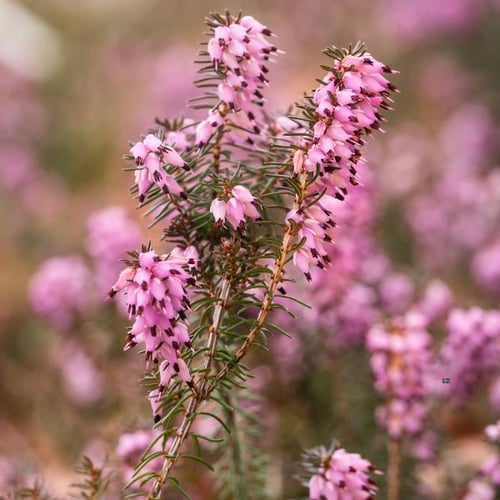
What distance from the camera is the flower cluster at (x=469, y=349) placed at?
81.2 inches

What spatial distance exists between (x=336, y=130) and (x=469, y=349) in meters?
0.99

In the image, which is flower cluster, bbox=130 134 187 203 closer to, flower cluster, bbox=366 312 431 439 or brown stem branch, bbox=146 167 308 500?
brown stem branch, bbox=146 167 308 500

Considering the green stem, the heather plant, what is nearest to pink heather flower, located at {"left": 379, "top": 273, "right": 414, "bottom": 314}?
the green stem

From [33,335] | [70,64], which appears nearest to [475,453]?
[33,335]

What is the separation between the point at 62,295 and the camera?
2973mm

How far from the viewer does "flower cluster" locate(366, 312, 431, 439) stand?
76.4 inches

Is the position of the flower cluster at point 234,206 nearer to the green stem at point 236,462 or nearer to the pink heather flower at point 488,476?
the green stem at point 236,462

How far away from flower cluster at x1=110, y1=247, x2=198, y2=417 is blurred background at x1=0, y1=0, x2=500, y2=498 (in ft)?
2.42

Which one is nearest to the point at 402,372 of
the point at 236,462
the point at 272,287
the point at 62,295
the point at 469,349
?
the point at 469,349

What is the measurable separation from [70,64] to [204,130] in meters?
7.76

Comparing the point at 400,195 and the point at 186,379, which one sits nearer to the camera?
the point at 186,379

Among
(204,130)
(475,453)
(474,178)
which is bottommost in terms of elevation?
(204,130)

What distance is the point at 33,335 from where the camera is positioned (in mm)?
4641

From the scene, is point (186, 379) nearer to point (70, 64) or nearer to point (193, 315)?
point (193, 315)
